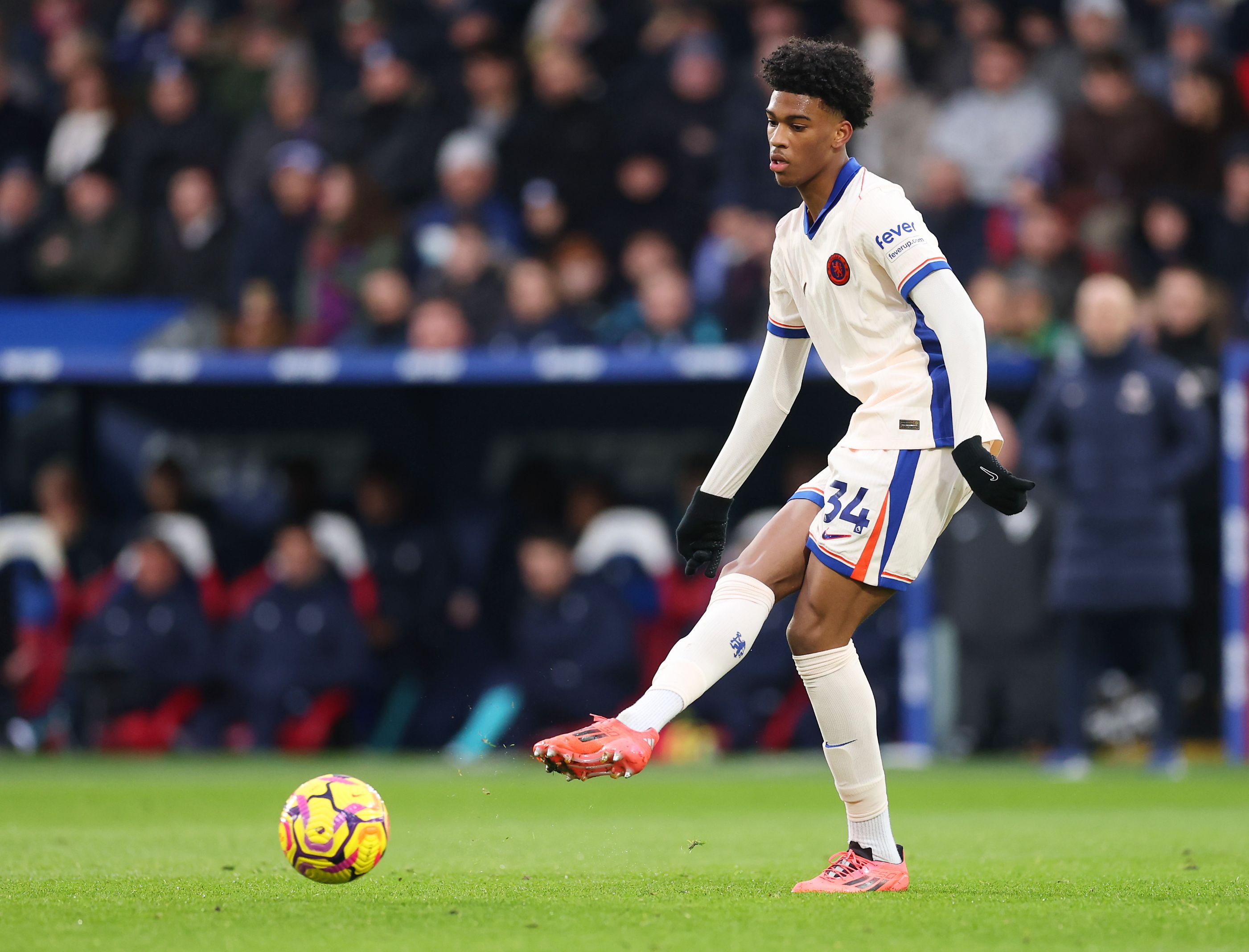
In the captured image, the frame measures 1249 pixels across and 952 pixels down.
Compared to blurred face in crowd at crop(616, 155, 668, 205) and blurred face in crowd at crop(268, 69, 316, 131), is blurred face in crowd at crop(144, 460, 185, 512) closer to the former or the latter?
blurred face in crowd at crop(268, 69, 316, 131)

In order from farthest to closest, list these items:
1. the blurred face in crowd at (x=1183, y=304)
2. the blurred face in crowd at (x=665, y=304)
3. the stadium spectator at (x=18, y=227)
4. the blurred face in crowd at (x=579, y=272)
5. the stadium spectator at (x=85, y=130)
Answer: the stadium spectator at (x=85, y=130) < the stadium spectator at (x=18, y=227) < the blurred face in crowd at (x=579, y=272) < the blurred face in crowd at (x=665, y=304) < the blurred face in crowd at (x=1183, y=304)

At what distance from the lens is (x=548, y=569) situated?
11.1m

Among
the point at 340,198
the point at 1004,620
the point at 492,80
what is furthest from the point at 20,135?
the point at 1004,620

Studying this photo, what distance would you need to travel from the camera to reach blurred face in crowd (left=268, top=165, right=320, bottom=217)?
13.2m

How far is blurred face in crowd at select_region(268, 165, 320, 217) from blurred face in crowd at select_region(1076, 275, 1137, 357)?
5.96 meters

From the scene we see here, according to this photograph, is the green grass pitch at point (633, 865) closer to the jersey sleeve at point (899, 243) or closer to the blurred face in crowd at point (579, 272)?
the jersey sleeve at point (899, 243)

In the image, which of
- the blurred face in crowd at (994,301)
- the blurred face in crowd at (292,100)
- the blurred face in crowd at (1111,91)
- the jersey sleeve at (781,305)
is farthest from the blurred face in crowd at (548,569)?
the jersey sleeve at (781,305)

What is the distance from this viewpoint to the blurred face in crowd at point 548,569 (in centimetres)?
1111

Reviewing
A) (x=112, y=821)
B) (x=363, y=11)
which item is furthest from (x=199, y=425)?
(x=112, y=821)

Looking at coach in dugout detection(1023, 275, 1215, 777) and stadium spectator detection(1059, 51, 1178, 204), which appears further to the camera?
stadium spectator detection(1059, 51, 1178, 204)

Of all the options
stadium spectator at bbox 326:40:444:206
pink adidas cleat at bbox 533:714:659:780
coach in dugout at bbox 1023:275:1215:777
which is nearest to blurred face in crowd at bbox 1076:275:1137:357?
coach in dugout at bbox 1023:275:1215:777

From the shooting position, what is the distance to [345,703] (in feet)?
38.1

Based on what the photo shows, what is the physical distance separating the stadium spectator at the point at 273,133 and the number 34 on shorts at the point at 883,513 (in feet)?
32.1

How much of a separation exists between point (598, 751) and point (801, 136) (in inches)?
67.0
